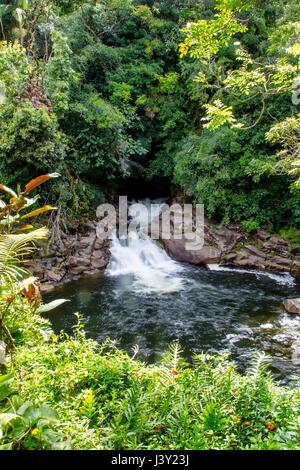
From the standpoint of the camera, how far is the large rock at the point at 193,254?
10.3 m

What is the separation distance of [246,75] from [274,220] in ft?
22.1

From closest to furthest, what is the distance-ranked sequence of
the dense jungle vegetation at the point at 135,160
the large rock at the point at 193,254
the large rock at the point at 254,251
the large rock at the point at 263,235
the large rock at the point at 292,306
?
the dense jungle vegetation at the point at 135,160
the large rock at the point at 292,306
the large rock at the point at 254,251
the large rock at the point at 193,254
the large rock at the point at 263,235

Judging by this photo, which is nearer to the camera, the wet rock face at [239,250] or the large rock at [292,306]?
the large rock at [292,306]

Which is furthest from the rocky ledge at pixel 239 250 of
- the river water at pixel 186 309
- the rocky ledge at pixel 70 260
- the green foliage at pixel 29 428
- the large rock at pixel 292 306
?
the green foliage at pixel 29 428

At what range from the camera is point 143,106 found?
13188 mm

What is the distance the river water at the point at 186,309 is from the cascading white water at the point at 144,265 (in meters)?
0.03

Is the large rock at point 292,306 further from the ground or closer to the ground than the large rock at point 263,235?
closer to the ground

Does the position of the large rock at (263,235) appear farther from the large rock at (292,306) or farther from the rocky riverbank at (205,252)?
the large rock at (292,306)

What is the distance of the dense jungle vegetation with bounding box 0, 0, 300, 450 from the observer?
213 cm

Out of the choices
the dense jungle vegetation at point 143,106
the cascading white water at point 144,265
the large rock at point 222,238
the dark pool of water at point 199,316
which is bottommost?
the dark pool of water at point 199,316

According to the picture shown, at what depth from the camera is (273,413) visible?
2168 millimetres

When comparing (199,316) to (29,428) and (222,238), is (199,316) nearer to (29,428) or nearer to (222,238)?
(222,238)

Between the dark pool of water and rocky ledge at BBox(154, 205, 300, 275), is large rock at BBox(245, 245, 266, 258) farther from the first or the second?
the dark pool of water
